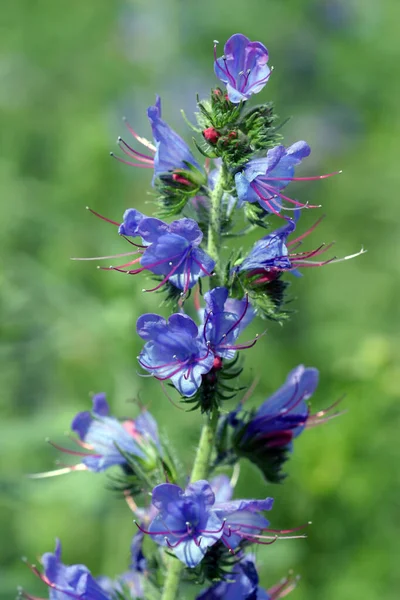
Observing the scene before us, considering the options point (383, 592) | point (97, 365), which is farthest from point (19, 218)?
point (383, 592)

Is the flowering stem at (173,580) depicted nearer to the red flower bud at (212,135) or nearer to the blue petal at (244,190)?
the blue petal at (244,190)

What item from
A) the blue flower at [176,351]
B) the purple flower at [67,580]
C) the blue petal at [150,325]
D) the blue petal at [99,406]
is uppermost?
the blue petal at [150,325]

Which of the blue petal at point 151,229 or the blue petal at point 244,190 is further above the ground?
the blue petal at point 244,190

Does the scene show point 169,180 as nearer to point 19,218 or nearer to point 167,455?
point 167,455

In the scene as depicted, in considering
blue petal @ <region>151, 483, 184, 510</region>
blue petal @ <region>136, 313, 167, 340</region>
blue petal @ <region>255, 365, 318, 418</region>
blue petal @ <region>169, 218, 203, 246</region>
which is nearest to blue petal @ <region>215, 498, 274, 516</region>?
blue petal @ <region>151, 483, 184, 510</region>

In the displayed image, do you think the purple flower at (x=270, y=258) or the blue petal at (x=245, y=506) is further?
the purple flower at (x=270, y=258)

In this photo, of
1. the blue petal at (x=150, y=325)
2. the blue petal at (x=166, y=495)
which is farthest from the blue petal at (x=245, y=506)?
the blue petal at (x=150, y=325)

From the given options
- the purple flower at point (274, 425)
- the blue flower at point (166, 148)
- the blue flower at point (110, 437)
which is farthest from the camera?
the blue flower at point (110, 437)

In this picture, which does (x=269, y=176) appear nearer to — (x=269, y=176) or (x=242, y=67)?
(x=269, y=176)
